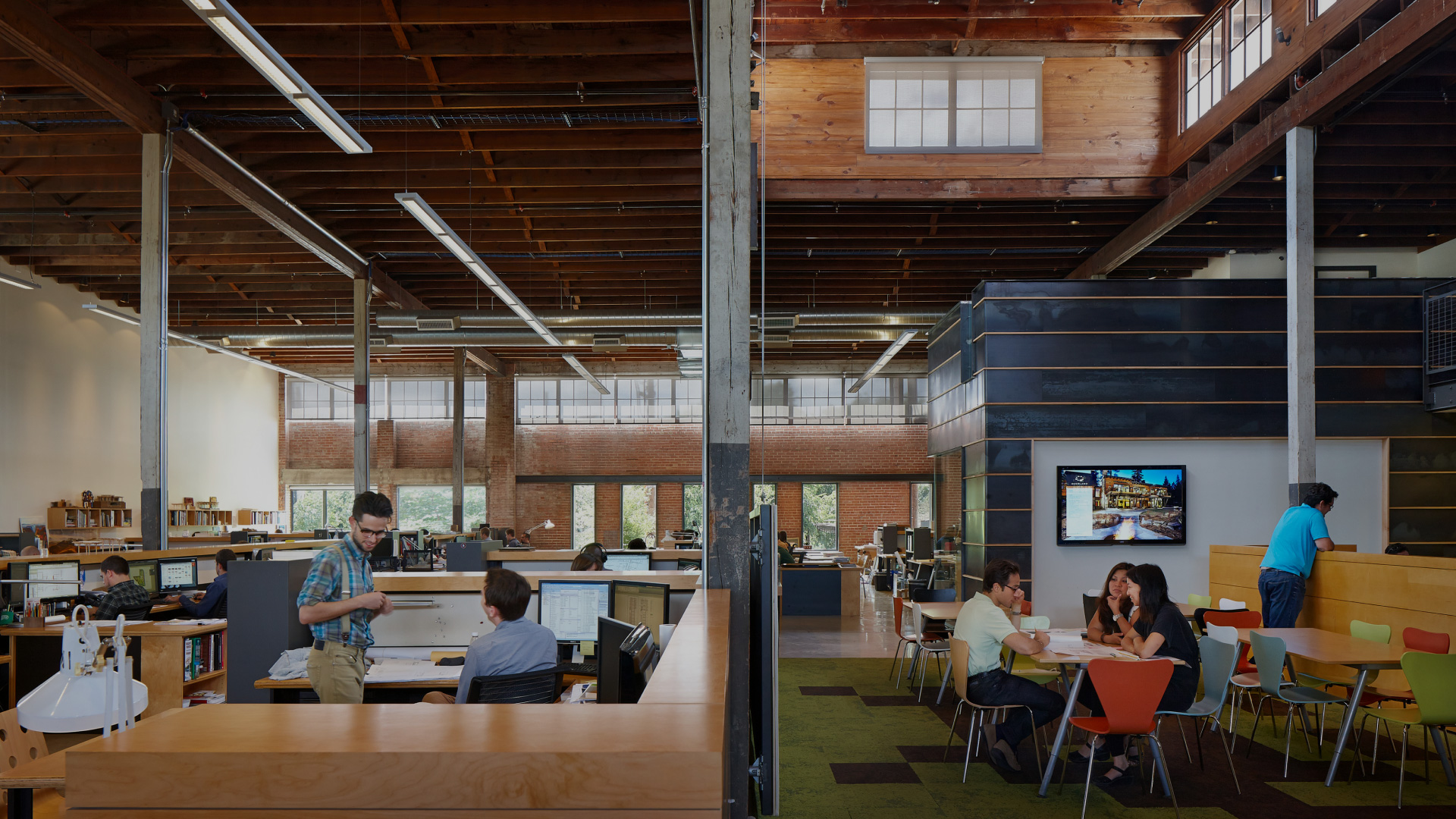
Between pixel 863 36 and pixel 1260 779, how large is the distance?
25.0 ft

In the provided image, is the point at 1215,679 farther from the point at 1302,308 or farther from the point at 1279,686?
the point at 1302,308

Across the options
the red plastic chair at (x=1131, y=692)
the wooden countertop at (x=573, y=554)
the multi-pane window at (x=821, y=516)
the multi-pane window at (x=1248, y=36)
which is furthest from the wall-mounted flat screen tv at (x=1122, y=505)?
the multi-pane window at (x=821, y=516)

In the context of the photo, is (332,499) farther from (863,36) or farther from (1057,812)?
(1057,812)

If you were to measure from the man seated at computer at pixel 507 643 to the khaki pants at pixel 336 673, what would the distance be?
607 mm

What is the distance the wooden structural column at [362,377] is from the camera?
43.9 ft

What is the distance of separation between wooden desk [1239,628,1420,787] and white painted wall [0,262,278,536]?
601 inches

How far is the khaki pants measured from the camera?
411 centimetres

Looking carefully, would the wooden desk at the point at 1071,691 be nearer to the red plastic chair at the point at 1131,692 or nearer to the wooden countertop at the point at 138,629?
the red plastic chair at the point at 1131,692

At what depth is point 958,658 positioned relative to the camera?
5395mm

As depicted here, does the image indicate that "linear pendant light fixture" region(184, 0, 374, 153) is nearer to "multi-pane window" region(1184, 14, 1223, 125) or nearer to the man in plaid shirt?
the man in plaid shirt

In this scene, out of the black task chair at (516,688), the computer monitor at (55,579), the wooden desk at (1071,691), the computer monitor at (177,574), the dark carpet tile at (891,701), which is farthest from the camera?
the computer monitor at (177,574)

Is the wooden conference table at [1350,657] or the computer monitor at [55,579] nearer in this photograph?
the wooden conference table at [1350,657]

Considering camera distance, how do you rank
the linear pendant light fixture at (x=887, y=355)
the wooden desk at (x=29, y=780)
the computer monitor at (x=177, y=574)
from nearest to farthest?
1. the wooden desk at (x=29, y=780)
2. the computer monitor at (x=177, y=574)
3. the linear pendant light fixture at (x=887, y=355)

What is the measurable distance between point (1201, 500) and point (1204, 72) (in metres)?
4.41
